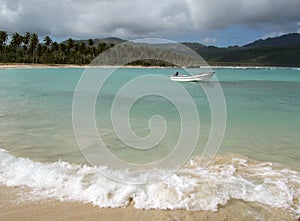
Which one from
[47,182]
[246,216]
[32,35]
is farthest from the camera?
[32,35]

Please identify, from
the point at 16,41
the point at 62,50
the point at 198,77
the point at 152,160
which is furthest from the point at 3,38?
the point at 152,160

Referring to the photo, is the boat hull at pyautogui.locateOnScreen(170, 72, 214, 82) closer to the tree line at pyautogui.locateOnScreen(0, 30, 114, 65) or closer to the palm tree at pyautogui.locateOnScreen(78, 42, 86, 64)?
the tree line at pyautogui.locateOnScreen(0, 30, 114, 65)

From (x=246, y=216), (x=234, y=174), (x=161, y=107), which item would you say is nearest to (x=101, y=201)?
(x=246, y=216)

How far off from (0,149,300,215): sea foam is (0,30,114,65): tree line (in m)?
82.3

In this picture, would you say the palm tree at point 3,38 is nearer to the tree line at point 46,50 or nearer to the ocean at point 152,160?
the tree line at point 46,50

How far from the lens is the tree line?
92.7 m

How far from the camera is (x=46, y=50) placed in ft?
334

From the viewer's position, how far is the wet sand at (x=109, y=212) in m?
4.22

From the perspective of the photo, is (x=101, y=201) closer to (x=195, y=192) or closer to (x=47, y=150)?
(x=195, y=192)

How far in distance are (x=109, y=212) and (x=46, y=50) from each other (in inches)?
4180

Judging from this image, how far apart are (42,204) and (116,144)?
407cm

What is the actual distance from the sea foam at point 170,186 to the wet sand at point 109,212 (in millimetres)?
150

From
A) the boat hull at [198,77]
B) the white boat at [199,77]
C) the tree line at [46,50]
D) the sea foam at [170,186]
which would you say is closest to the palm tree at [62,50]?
the tree line at [46,50]

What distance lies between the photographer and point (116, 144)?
8.52 m
